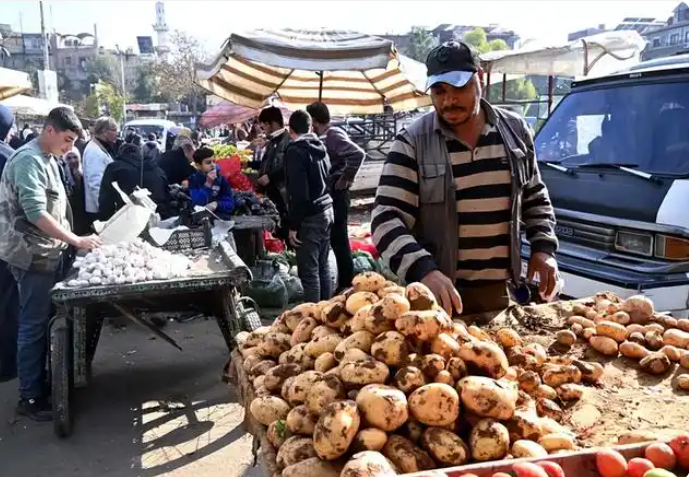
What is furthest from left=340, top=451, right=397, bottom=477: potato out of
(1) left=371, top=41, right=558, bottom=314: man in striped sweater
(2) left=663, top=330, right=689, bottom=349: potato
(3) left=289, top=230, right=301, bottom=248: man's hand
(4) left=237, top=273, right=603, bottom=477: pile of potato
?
(3) left=289, top=230, right=301, bottom=248: man's hand

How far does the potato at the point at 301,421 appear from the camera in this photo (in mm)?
1772

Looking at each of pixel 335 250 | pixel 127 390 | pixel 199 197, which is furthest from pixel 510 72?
pixel 127 390

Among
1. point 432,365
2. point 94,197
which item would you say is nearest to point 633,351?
point 432,365

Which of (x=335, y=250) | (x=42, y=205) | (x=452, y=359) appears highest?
(x=42, y=205)

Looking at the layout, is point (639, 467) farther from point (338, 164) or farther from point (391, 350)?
point (338, 164)

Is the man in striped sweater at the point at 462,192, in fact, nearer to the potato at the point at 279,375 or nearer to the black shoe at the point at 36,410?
the potato at the point at 279,375

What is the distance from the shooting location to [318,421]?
5.46ft

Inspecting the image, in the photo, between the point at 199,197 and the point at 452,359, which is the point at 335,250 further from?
the point at 452,359

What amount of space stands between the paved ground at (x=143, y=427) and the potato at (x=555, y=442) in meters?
2.51

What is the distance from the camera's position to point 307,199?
5340mm

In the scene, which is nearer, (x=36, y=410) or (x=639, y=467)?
(x=639, y=467)

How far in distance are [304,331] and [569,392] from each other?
996 mm

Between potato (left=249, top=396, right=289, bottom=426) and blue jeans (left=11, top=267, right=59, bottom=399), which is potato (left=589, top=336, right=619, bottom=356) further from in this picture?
blue jeans (left=11, top=267, right=59, bottom=399)

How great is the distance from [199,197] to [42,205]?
295 centimetres
